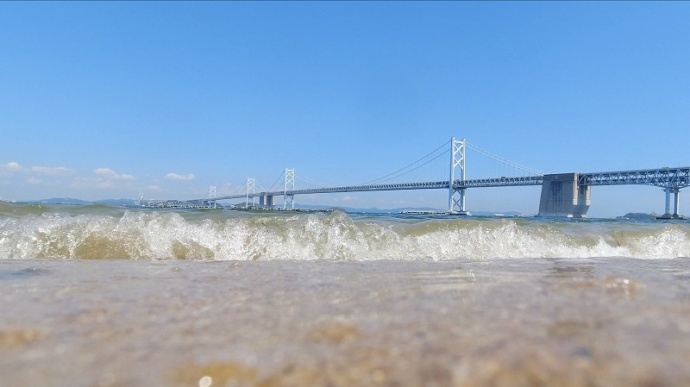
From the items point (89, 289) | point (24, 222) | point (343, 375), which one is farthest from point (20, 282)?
point (24, 222)

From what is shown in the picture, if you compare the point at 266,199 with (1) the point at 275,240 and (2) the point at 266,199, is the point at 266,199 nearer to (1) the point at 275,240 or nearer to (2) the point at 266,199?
(2) the point at 266,199

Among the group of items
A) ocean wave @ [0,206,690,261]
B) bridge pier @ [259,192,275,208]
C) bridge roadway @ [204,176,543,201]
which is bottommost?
ocean wave @ [0,206,690,261]

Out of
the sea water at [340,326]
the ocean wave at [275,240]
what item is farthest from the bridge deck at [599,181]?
the sea water at [340,326]

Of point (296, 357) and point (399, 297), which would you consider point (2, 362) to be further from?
point (399, 297)

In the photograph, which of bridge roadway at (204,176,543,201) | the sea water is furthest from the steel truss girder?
the sea water

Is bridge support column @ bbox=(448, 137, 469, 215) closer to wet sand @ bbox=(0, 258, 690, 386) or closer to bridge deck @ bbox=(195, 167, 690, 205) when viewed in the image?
bridge deck @ bbox=(195, 167, 690, 205)

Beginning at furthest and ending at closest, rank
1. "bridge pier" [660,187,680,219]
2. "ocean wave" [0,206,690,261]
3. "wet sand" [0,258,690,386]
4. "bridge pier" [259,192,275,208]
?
"bridge pier" [259,192,275,208]
"bridge pier" [660,187,680,219]
"ocean wave" [0,206,690,261]
"wet sand" [0,258,690,386]
